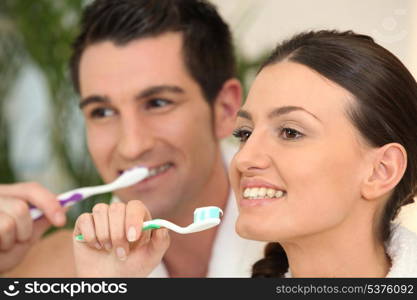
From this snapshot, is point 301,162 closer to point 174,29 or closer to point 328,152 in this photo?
point 328,152

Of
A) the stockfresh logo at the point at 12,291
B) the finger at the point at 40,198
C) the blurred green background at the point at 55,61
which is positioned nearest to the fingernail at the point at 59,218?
the finger at the point at 40,198

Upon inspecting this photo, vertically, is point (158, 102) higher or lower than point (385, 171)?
higher

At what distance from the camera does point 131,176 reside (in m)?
1.16

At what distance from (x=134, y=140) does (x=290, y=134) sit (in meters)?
0.42

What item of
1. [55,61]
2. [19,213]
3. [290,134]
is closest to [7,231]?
[19,213]

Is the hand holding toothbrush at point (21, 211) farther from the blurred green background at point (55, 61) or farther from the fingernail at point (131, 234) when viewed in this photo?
the blurred green background at point (55, 61)

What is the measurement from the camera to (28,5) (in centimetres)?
183

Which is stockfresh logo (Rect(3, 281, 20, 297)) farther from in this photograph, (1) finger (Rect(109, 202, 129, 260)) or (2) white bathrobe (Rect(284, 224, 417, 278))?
(2) white bathrobe (Rect(284, 224, 417, 278))

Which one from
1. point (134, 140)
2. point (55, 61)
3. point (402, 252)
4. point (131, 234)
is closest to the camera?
point (131, 234)

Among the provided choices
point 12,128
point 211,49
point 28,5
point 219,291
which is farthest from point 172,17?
point 12,128

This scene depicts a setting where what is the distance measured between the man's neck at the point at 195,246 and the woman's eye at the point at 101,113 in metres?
0.25

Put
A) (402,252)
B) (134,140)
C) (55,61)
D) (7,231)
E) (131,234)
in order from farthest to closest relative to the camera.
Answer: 1. (55,61)
2. (134,140)
3. (7,231)
4. (402,252)
5. (131,234)

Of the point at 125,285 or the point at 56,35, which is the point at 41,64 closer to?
the point at 56,35

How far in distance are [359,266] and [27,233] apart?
553 mm
